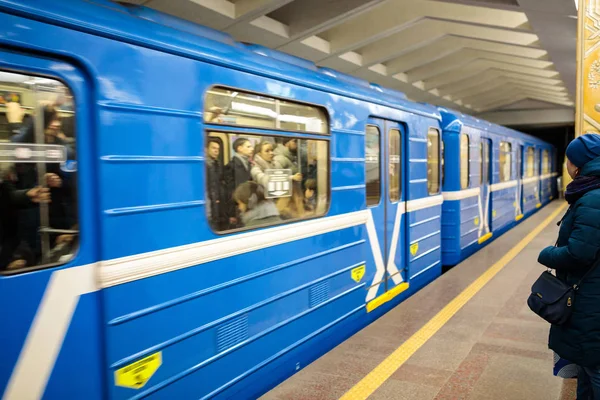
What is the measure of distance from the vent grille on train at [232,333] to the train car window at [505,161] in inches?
345

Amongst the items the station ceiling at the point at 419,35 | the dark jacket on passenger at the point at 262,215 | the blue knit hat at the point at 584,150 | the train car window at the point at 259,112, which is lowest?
the dark jacket on passenger at the point at 262,215

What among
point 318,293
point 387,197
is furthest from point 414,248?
point 318,293

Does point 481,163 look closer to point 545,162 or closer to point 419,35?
point 419,35

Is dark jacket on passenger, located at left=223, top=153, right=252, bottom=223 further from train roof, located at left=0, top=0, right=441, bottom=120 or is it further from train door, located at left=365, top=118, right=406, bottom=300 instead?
train door, located at left=365, top=118, right=406, bottom=300

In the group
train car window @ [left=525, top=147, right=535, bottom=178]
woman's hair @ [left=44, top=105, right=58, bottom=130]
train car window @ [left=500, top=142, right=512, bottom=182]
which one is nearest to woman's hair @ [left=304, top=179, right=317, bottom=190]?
woman's hair @ [left=44, top=105, right=58, bottom=130]

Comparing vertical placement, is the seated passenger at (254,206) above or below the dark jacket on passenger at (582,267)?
above

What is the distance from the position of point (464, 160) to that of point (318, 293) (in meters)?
4.96

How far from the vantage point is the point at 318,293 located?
392 cm

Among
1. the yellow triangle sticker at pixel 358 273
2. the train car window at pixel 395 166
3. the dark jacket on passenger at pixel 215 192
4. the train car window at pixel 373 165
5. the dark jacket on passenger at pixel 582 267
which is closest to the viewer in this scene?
the dark jacket on passenger at pixel 582 267

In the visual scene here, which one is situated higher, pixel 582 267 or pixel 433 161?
pixel 433 161

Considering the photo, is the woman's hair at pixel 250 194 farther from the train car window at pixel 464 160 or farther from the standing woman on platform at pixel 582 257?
the train car window at pixel 464 160

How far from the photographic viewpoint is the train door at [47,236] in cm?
195

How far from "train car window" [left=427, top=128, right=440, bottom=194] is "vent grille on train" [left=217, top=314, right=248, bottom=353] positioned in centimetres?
394

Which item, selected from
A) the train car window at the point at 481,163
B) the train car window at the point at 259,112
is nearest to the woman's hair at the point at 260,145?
the train car window at the point at 259,112
